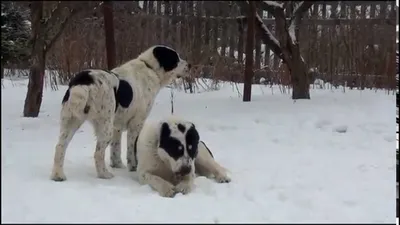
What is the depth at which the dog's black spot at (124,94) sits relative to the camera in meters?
4.93

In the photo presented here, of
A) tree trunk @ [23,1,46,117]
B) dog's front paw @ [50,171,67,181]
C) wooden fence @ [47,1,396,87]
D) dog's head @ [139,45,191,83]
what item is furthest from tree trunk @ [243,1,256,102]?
dog's front paw @ [50,171,67,181]

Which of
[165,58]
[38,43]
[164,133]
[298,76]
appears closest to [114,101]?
[164,133]

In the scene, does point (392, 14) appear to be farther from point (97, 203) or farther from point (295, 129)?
point (97, 203)

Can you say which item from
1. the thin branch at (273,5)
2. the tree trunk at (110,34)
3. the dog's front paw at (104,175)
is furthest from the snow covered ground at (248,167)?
the thin branch at (273,5)

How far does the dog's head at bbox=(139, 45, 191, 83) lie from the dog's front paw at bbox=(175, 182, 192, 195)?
1473 mm

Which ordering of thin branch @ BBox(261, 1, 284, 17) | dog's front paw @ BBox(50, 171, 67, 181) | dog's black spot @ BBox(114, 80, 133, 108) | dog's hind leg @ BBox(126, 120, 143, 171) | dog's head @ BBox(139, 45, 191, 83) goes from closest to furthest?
dog's front paw @ BBox(50, 171, 67, 181) → dog's black spot @ BBox(114, 80, 133, 108) → dog's hind leg @ BBox(126, 120, 143, 171) → dog's head @ BBox(139, 45, 191, 83) → thin branch @ BBox(261, 1, 284, 17)

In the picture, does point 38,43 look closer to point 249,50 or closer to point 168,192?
point 249,50

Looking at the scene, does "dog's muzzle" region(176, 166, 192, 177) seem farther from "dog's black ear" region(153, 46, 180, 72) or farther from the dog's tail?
"dog's black ear" region(153, 46, 180, 72)

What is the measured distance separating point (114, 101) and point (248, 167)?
1.31 m

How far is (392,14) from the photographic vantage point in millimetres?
10438

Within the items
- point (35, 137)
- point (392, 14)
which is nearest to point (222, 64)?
point (392, 14)

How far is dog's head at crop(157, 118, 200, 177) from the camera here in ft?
15.0

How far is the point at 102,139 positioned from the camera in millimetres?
4734

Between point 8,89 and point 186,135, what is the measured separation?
4.97 m
